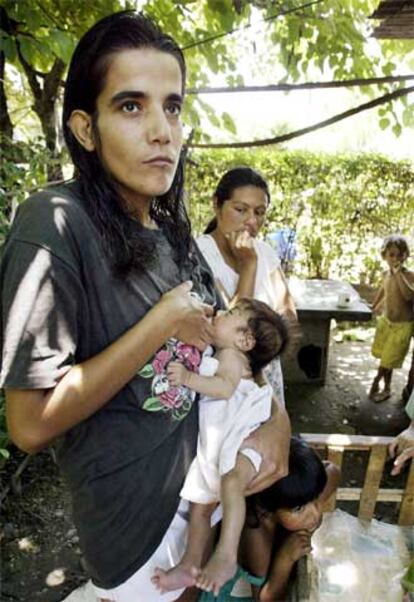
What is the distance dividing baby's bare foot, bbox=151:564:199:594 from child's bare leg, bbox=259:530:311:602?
1.39 ft

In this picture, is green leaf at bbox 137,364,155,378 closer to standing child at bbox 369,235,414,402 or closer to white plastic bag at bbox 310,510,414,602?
white plastic bag at bbox 310,510,414,602

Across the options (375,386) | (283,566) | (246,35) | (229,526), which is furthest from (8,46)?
(375,386)

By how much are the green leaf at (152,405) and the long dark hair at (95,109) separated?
0.91 feet

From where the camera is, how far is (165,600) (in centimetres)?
121

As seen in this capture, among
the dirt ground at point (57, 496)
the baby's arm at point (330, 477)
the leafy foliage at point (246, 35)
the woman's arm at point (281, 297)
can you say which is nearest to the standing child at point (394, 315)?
the dirt ground at point (57, 496)

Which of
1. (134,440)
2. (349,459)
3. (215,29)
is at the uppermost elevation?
(215,29)

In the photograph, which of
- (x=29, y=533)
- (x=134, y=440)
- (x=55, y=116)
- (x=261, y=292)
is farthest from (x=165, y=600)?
(x=55, y=116)

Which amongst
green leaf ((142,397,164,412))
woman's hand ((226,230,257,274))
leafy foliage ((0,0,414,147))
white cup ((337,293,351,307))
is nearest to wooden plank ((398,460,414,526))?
woman's hand ((226,230,257,274))

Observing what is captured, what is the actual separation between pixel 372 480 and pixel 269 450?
1177 millimetres

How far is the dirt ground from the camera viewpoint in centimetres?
288

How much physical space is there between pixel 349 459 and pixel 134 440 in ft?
11.3

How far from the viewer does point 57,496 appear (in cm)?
362

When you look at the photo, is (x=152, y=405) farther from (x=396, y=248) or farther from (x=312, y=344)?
(x=312, y=344)

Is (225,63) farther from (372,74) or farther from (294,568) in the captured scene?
(294,568)
